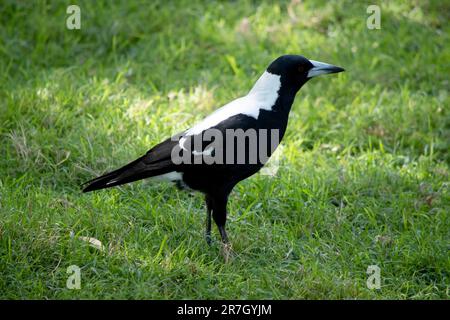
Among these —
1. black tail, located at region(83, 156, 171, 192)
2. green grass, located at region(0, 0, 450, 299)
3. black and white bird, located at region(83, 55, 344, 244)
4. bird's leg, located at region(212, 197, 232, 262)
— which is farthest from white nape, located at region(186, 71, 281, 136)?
green grass, located at region(0, 0, 450, 299)

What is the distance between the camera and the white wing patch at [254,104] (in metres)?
3.65

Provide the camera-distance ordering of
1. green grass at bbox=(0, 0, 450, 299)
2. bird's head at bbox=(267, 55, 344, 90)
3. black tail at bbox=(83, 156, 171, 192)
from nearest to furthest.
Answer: green grass at bbox=(0, 0, 450, 299)
black tail at bbox=(83, 156, 171, 192)
bird's head at bbox=(267, 55, 344, 90)

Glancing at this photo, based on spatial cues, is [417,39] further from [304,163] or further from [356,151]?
[304,163]

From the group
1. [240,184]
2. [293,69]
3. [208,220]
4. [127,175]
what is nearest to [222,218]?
[208,220]

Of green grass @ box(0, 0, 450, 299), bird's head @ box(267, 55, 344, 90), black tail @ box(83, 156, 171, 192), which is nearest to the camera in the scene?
green grass @ box(0, 0, 450, 299)

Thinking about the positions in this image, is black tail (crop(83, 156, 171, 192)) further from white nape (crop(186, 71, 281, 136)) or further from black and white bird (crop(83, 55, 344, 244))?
white nape (crop(186, 71, 281, 136))

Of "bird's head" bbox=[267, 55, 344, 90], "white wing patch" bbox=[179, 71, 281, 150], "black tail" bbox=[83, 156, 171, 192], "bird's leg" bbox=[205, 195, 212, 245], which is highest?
"bird's head" bbox=[267, 55, 344, 90]

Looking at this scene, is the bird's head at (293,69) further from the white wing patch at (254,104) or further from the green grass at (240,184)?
the green grass at (240,184)

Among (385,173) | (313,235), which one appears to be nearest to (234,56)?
(385,173)

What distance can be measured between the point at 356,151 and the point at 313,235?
45.4 inches

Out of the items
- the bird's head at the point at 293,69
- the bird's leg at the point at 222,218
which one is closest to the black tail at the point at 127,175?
the bird's leg at the point at 222,218

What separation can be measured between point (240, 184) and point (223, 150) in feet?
2.67

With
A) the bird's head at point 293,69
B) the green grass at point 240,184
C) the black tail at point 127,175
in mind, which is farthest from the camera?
the bird's head at point 293,69

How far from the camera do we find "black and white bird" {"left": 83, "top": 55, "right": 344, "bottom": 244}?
3.54 metres
